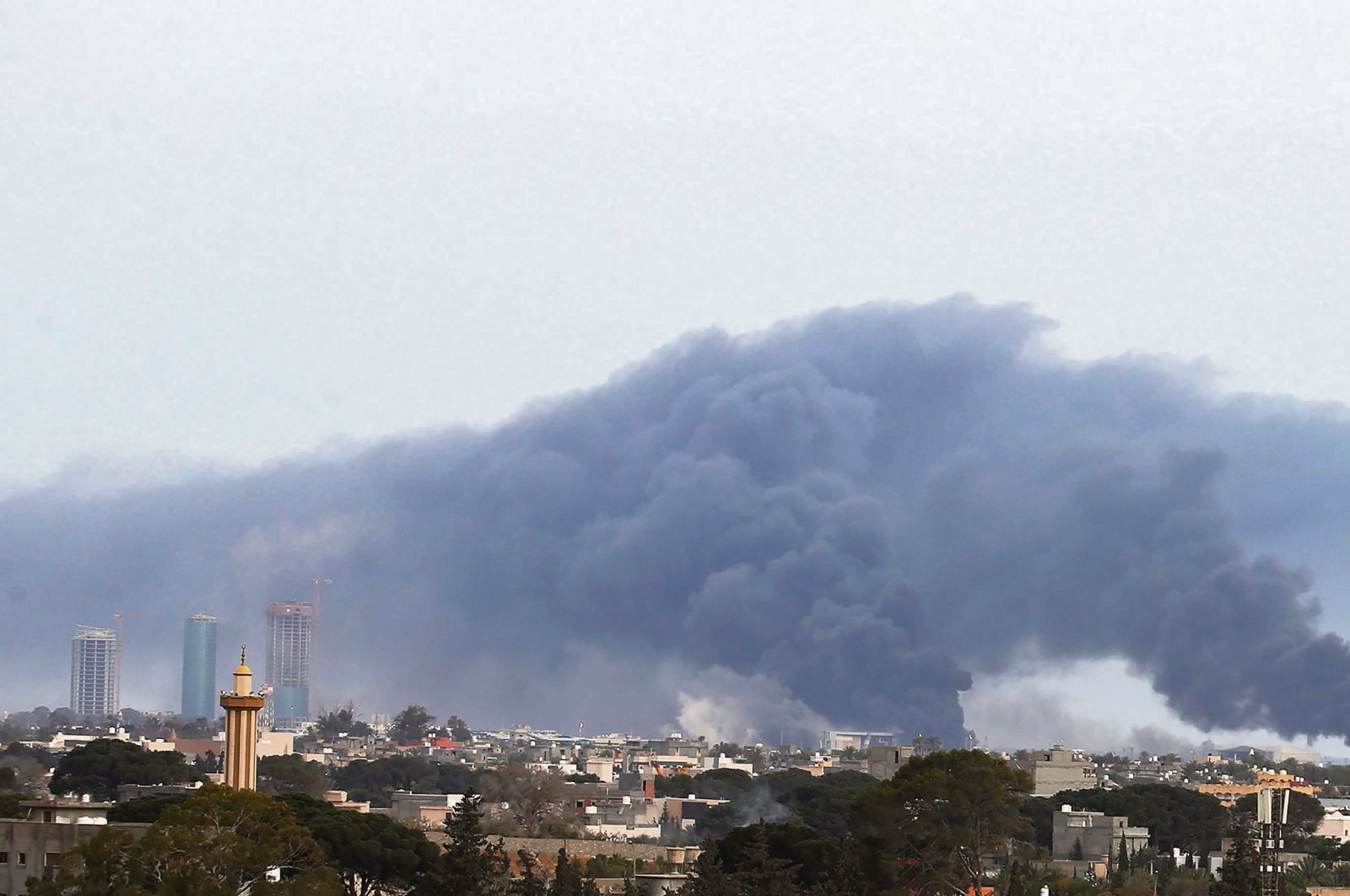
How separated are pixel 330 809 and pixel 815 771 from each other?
277ft

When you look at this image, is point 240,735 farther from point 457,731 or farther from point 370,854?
point 457,731

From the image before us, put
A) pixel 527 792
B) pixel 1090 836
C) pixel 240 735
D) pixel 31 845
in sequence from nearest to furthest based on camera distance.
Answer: pixel 31 845, pixel 240 735, pixel 1090 836, pixel 527 792

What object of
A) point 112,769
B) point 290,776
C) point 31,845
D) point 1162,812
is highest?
point 31,845

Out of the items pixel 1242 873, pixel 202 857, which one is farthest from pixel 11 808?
pixel 1242 873

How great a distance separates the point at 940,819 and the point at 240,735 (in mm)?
15940

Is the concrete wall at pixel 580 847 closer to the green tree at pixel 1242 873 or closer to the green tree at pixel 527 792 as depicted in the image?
the green tree at pixel 527 792

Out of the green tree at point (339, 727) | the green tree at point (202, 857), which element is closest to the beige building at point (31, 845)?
the green tree at point (202, 857)

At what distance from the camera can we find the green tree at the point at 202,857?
32469mm

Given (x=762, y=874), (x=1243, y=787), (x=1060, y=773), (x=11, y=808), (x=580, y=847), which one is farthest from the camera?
(x=1243, y=787)

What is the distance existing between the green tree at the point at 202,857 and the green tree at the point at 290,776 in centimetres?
4141

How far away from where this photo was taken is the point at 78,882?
1294 inches

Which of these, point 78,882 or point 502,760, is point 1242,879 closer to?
point 78,882

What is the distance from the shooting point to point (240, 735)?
51.8 m

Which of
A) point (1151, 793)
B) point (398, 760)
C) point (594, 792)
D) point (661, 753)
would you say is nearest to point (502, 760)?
point (661, 753)
